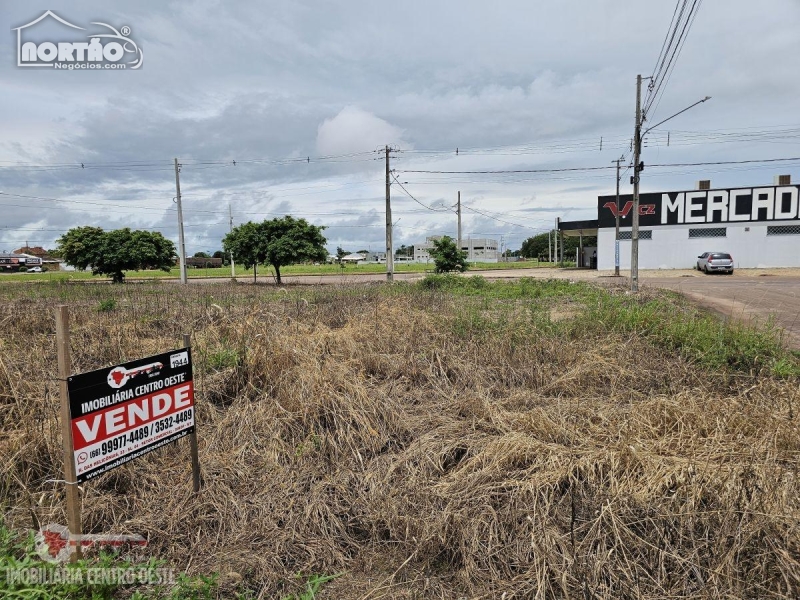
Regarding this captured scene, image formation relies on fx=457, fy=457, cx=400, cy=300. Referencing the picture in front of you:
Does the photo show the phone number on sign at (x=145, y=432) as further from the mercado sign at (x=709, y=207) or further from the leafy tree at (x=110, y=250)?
the mercado sign at (x=709, y=207)

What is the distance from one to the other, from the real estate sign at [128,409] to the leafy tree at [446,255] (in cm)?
2379

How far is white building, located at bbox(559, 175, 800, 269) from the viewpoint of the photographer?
36.1 metres

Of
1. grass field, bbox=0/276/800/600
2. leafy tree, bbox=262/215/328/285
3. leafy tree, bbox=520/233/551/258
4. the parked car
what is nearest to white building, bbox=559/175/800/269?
the parked car

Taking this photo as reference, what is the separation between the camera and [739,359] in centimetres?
593

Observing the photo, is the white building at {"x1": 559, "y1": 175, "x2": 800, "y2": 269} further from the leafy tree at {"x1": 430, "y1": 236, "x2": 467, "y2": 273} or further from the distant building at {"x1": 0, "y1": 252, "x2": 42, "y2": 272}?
the distant building at {"x1": 0, "y1": 252, "x2": 42, "y2": 272}

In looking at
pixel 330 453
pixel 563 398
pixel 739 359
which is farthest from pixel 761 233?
pixel 330 453

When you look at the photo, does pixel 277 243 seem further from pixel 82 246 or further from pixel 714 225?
pixel 714 225

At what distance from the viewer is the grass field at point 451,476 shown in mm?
2650

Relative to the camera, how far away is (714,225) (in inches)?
1468

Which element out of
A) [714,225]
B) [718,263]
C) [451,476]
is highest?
[714,225]

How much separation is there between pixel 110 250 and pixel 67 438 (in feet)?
108

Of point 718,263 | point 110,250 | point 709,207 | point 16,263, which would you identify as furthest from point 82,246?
point 16,263

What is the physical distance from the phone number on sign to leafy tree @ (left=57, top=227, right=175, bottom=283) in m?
31.6

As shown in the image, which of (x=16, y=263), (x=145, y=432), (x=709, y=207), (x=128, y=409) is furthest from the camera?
(x=16, y=263)
